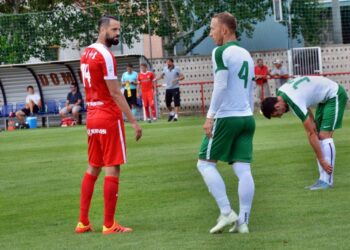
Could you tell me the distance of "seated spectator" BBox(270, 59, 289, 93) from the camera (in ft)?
122

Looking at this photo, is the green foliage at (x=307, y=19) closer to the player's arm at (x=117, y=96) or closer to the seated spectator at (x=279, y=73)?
the seated spectator at (x=279, y=73)

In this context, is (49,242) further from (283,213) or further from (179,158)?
(179,158)

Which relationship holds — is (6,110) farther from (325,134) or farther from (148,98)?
(325,134)

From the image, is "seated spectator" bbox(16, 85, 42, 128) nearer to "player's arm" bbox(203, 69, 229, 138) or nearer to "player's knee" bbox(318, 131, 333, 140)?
"player's knee" bbox(318, 131, 333, 140)

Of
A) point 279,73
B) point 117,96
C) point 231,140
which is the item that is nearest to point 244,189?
point 231,140

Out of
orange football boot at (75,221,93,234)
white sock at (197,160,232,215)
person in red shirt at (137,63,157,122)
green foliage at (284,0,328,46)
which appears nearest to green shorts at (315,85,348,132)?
white sock at (197,160,232,215)

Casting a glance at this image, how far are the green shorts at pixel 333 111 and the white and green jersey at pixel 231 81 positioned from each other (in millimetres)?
3371

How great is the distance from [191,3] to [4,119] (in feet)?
27.4

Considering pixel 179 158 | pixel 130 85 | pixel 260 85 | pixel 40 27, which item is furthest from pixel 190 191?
pixel 40 27

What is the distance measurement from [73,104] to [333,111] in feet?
81.3

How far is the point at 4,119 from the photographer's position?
127ft

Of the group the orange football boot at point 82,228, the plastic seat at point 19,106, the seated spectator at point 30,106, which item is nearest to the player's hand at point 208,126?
the orange football boot at point 82,228

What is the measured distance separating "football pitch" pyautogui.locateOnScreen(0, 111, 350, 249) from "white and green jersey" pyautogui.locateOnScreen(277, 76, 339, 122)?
1019 mm

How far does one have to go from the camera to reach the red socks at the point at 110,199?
9883 millimetres
